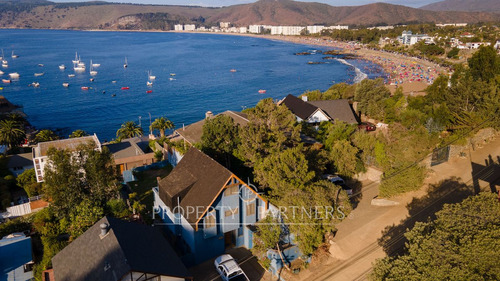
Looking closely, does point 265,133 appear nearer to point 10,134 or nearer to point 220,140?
point 220,140

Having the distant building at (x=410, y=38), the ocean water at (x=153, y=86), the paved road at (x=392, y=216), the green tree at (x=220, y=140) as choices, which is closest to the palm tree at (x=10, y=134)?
the ocean water at (x=153, y=86)

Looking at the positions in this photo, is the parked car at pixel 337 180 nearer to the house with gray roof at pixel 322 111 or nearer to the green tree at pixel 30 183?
the house with gray roof at pixel 322 111

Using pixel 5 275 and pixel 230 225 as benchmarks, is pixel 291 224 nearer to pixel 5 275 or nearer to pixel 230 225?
pixel 230 225

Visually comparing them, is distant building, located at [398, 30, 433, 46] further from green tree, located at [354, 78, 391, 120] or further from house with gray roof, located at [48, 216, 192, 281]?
house with gray roof, located at [48, 216, 192, 281]

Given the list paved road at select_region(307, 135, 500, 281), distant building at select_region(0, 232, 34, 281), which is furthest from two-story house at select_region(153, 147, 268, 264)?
distant building at select_region(0, 232, 34, 281)

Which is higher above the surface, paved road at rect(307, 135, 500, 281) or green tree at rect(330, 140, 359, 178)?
green tree at rect(330, 140, 359, 178)

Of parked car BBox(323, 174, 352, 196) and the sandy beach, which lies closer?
parked car BBox(323, 174, 352, 196)

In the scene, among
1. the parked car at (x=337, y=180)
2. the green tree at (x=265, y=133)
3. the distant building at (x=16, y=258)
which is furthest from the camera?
the parked car at (x=337, y=180)
